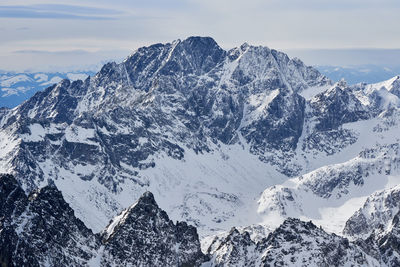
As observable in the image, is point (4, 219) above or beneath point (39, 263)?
above
